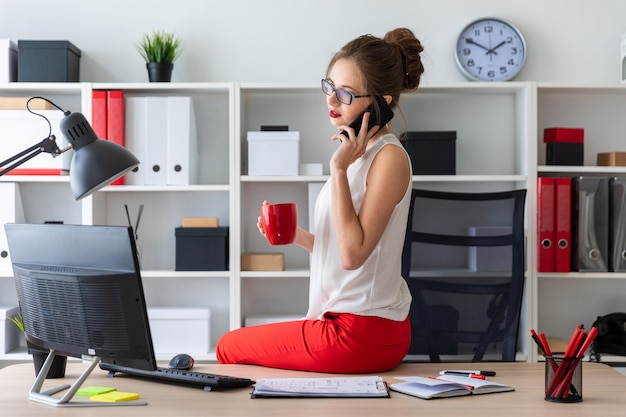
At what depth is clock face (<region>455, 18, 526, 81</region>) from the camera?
349cm

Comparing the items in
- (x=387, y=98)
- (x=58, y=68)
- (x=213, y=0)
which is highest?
(x=213, y=0)

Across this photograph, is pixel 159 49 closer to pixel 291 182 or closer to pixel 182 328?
pixel 291 182

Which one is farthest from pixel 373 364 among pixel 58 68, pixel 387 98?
pixel 58 68

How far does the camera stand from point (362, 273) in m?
1.91

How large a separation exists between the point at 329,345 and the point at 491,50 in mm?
2136

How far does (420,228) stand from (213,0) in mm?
1554

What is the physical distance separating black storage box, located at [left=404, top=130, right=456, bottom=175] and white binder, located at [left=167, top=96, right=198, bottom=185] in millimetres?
946

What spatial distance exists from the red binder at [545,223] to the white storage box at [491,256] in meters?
0.54

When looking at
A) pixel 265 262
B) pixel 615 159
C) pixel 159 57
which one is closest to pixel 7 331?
pixel 265 262

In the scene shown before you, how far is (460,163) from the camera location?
3582 mm

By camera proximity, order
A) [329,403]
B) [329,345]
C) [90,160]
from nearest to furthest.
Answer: [329,403]
[90,160]
[329,345]

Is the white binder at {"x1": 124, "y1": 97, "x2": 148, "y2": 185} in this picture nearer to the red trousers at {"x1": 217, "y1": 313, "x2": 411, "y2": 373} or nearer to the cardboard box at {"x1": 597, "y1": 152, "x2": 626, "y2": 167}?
the red trousers at {"x1": 217, "y1": 313, "x2": 411, "y2": 373}

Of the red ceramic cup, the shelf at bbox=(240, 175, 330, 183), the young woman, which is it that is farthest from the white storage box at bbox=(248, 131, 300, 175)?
the red ceramic cup

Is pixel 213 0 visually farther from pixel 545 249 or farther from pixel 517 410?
pixel 517 410
